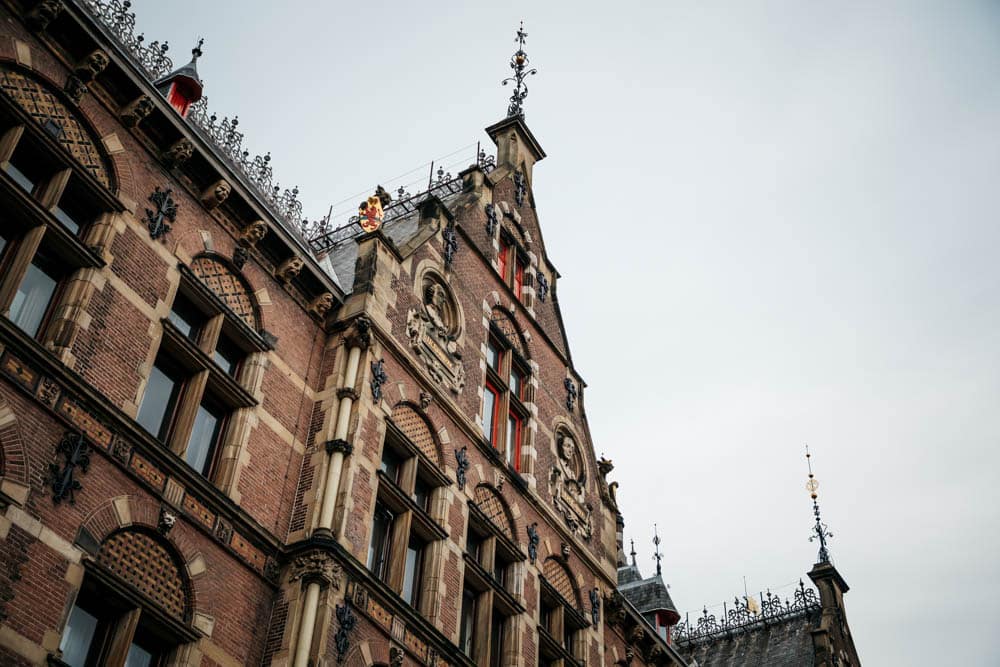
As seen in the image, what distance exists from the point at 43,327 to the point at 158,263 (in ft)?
7.99

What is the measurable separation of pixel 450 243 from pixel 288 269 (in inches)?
213

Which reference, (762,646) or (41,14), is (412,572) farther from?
(762,646)

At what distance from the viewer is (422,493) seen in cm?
2145

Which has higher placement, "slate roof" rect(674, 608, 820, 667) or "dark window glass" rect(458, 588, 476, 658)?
"slate roof" rect(674, 608, 820, 667)

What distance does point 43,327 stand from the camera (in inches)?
605

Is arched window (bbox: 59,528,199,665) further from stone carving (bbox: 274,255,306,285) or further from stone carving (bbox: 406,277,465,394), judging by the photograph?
stone carving (bbox: 406,277,465,394)

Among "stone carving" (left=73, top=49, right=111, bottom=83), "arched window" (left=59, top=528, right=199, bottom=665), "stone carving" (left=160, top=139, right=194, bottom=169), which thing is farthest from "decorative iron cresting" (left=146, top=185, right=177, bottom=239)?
"arched window" (left=59, top=528, right=199, bottom=665)

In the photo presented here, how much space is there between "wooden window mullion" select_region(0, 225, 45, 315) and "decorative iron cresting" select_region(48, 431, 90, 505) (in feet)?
6.13

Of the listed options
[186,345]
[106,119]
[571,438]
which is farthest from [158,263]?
[571,438]

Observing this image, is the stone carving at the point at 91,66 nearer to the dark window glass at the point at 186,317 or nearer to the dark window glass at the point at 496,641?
the dark window glass at the point at 186,317

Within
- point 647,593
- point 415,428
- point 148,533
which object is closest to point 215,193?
point 415,428

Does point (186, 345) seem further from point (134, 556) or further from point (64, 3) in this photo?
point (64, 3)

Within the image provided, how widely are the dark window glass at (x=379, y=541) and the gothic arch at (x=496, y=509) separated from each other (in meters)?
2.96

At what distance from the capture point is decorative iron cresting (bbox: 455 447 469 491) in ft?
72.4
